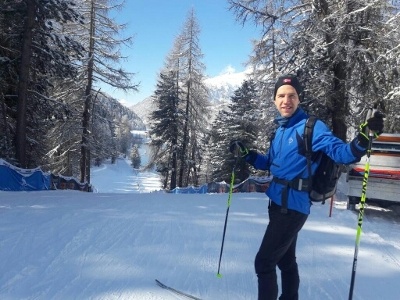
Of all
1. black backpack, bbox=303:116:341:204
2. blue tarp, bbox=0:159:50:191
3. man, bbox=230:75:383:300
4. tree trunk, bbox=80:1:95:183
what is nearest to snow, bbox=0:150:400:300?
man, bbox=230:75:383:300

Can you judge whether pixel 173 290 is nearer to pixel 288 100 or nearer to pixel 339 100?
pixel 288 100

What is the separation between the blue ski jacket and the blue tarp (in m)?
12.1

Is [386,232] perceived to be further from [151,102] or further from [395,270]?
[151,102]

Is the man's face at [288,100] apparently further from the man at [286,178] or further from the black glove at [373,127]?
the black glove at [373,127]

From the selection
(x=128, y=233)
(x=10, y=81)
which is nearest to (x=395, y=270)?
(x=128, y=233)

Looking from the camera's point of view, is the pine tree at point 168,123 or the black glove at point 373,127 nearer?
the black glove at point 373,127

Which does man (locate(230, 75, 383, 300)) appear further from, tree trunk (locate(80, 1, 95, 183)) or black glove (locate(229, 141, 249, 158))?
tree trunk (locate(80, 1, 95, 183))

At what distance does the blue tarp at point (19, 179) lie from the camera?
12383 millimetres

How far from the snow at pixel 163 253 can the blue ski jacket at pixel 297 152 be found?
1606mm

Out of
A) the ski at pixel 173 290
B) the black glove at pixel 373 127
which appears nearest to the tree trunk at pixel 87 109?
the ski at pixel 173 290

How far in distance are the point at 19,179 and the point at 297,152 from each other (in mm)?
12890

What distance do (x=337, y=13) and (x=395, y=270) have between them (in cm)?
1009

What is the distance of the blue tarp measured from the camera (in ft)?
40.6

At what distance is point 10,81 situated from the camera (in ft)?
52.5
